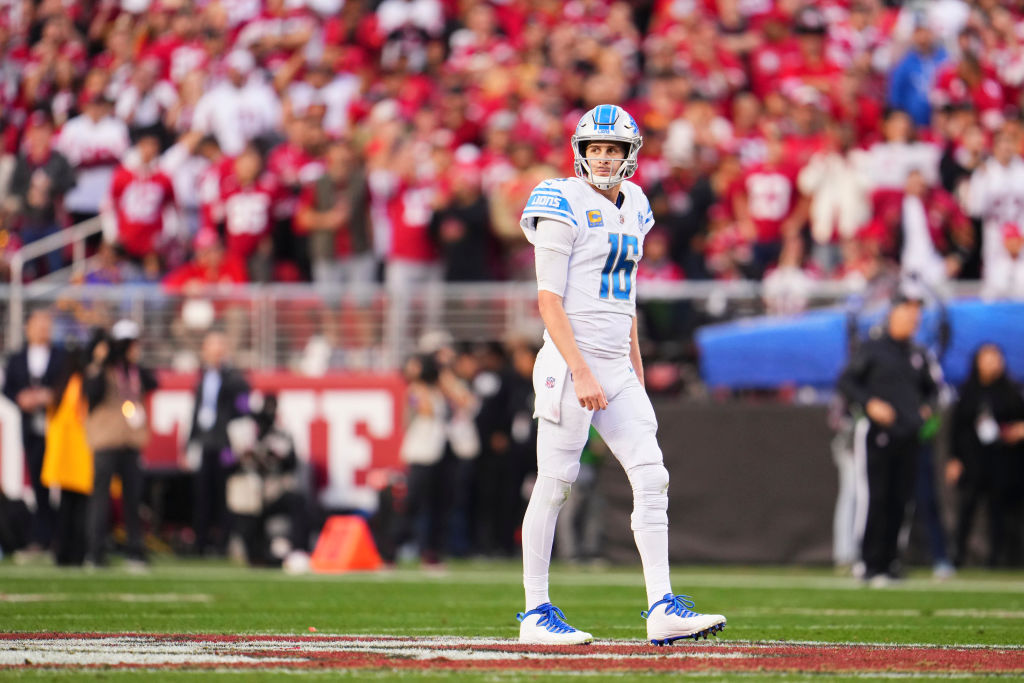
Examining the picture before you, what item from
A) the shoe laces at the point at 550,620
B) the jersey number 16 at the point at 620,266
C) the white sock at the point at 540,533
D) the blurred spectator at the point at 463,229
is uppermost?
the blurred spectator at the point at 463,229

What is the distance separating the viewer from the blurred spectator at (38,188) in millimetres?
18938

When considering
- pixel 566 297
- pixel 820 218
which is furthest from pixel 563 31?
pixel 566 297

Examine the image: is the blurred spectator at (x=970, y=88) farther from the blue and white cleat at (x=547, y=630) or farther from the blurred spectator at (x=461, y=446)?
the blue and white cleat at (x=547, y=630)

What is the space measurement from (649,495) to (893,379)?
621 centimetres

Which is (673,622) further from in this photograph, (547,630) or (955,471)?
(955,471)

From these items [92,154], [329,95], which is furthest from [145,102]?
[329,95]

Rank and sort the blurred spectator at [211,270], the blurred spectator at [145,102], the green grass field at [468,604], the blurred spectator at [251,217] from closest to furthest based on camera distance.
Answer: the green grass field at [468,604]
the blurred spectator at [211,270]
the blurred spectator at [251,217]
the blurred spectator at [145,102]

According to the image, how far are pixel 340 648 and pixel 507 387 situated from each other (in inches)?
392

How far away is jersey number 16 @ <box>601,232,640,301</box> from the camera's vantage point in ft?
23.5

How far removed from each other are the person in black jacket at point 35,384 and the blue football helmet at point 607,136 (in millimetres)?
9780

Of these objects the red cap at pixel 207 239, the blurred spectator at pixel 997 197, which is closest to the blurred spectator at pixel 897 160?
the blurred spectator at pixel 997 197

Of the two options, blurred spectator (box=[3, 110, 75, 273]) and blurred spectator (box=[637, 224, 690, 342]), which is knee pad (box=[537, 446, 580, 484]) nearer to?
blurred spectator (box=[637, 224, 690, 342])

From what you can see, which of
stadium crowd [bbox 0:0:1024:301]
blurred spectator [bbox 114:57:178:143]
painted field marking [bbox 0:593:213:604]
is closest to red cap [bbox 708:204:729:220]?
stadium crowd [bbox 0:0:1024:301]

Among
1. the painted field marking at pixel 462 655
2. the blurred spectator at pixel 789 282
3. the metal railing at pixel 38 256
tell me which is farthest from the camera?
the metal railing at pixel 38 256
